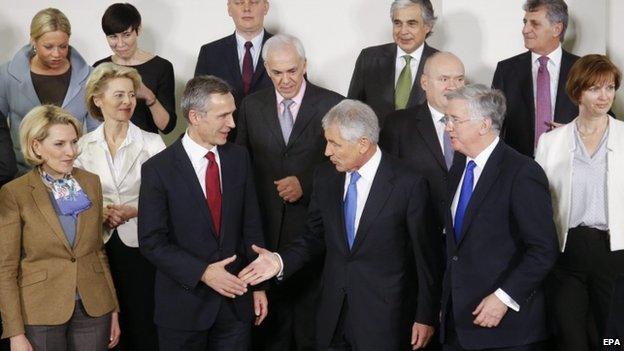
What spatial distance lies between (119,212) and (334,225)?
1.15 metres

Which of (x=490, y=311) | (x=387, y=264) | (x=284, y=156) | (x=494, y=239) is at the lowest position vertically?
(x=490, y=311)

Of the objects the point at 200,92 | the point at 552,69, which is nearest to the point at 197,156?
the point at 200,92

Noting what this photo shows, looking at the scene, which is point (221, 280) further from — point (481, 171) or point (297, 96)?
point (297, 96)

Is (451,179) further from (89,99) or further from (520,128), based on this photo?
(89,99)


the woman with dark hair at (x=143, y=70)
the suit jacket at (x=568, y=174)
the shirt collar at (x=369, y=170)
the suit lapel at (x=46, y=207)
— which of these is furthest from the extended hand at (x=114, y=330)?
the suit jacket at (x=568, y=174)

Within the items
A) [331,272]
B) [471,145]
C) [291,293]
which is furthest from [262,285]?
[471,145]

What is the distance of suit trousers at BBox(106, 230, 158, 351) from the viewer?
5191mm

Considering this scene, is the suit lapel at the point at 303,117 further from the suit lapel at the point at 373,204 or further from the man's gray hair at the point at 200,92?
the suit lapel at the point at 373,204

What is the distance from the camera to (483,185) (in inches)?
164

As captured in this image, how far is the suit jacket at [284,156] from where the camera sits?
17.4 ft

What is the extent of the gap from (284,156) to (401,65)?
106cm

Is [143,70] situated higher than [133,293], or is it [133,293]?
[143,70]

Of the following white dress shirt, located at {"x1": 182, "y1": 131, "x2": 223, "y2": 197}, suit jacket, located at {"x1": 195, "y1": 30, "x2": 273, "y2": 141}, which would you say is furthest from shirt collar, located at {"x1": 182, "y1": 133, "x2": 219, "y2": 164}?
suit jacket, located at {"x1": 195, "y1": 30, "x2": 273, "y2": 141}

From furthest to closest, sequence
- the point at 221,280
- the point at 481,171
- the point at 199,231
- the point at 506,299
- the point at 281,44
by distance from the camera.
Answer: the point at 281,44, the point at 199,231, the point at 221,280, the point at 481,171, the point at 506,299
